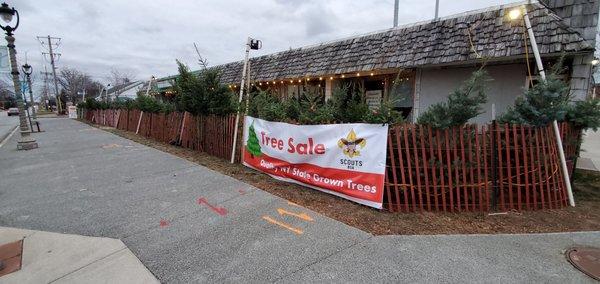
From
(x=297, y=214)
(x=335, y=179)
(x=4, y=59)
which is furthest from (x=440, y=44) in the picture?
(x=4, y=59)

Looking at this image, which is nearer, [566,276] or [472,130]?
[566,276]

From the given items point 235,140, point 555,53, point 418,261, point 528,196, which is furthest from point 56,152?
point 555,53

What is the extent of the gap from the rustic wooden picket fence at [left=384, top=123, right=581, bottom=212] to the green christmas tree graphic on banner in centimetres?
329

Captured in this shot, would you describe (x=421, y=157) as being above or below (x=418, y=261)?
above

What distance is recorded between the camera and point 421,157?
436 cm

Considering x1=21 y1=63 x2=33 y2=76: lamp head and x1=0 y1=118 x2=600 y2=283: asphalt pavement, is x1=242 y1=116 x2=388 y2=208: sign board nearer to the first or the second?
x1=0 y1=118 x2=600 y2=283: asphalt pavement

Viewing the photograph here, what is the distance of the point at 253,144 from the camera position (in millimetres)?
7012

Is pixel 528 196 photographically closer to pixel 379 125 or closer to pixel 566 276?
pixel 566 276

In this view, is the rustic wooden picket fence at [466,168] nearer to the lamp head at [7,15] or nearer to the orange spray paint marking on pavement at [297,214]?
the orange spray paint marking on pavement at [297,214]

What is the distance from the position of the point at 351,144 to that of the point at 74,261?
3.81 metres

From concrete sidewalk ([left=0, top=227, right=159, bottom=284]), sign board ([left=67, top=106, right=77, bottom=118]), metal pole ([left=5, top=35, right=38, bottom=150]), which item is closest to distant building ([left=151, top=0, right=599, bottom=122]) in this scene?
concrete sidewalk ([left=0, top=227, right=159, bottom=284])

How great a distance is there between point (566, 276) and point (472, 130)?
2.09m

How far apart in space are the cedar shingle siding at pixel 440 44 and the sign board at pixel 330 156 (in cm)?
390

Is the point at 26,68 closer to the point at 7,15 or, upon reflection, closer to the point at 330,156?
the point at 7,15
